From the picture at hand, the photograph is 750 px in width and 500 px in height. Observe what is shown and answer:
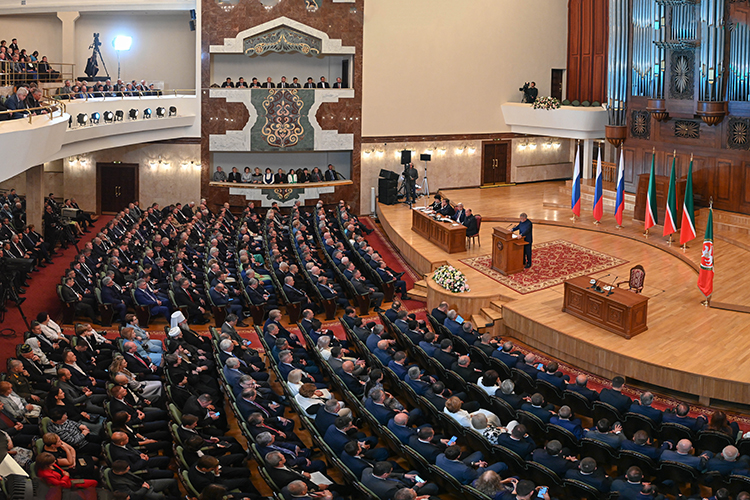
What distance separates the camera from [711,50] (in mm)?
15180

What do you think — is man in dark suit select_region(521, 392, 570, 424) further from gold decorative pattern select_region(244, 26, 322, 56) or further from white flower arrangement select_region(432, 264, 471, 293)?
gold decorative pattern select_region(244, 26, 322, 56)

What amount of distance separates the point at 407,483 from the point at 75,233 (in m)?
13.8

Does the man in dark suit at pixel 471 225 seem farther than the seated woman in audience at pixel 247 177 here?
No

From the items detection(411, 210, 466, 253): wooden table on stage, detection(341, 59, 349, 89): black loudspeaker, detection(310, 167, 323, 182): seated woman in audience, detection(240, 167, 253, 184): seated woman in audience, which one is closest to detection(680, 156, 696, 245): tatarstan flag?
detection(411, 210, 466, 253): wooden table on stage

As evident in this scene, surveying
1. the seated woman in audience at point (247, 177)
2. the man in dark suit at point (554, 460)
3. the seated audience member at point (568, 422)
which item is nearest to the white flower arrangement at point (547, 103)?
the seated woman in audience at point (247, 177)

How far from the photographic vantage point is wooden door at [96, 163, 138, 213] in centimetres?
2100

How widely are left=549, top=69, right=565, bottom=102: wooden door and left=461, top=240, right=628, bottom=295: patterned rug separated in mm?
9957

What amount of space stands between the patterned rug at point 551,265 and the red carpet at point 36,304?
7522mm

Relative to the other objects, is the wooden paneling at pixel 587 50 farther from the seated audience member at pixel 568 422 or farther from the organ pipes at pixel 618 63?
the seated audience member at pixel 568 422

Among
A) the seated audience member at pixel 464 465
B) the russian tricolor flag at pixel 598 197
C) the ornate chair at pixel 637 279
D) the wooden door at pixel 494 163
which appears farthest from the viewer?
the wooden door at pixel 494 163

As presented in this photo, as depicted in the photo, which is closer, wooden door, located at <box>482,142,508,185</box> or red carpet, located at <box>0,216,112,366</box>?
red carpet, located at <box>0,216,112,366</box>

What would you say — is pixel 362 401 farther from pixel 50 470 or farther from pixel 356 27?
pixel 356 27

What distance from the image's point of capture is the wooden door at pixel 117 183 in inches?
827

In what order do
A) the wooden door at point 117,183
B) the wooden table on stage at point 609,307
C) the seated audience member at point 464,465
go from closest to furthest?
the seated audience member at point 464,465
the wooden table on stage at point 609,307
the wooden door at point 117,183
